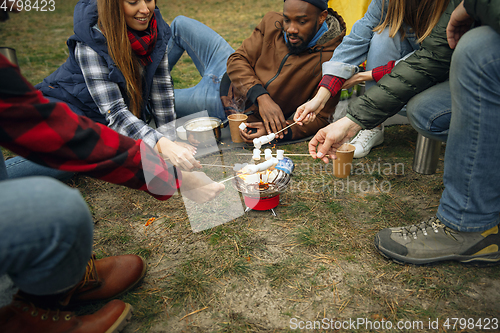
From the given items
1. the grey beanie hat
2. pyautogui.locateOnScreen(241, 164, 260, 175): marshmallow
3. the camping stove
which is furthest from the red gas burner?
the grey beanie hat

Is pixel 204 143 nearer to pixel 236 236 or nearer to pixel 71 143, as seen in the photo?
pixel 236 236

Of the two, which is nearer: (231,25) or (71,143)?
(71,143)

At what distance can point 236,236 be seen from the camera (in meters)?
1.97

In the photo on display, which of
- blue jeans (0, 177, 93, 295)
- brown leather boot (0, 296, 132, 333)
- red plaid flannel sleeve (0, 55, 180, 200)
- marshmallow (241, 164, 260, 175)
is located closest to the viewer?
blue jeans (0, 177, 93, 295)

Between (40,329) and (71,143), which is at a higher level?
(71,143)

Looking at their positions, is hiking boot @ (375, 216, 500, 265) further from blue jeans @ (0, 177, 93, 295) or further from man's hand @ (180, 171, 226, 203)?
blue jeans @ (0, 177, 93, 295)

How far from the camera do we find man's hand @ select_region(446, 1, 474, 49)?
1.56m

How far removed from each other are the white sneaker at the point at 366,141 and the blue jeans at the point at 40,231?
233 cm

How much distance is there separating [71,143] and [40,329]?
0.73 metres

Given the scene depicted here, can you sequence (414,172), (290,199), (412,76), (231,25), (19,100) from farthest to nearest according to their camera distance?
(231,25)
(414,172)
(290,199)
(412,76)
(19,100)

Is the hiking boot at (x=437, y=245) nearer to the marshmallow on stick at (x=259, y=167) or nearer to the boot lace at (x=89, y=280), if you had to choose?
the marshmallow on stick at (x=259, y=167)

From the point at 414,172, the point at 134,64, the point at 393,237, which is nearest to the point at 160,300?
the point at 393,237

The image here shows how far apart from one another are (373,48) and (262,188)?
5.15 ft

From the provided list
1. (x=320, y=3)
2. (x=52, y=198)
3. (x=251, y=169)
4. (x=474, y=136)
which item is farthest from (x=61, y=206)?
(x=320, y=3)
